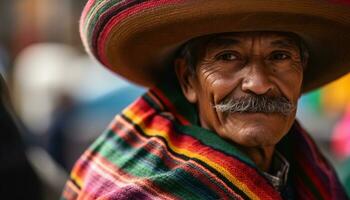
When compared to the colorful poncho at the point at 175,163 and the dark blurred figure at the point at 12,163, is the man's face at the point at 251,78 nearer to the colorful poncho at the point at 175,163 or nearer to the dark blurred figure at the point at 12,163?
the colorful poncho at the point at 175,163

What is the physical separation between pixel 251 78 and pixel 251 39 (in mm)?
142

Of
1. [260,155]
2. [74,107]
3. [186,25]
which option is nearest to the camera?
[186,25]

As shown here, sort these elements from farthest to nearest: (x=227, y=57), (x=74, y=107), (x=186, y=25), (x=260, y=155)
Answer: (x=74, y=107), (x=260, y=155), (x=227, y=57), (x=186, y=25)

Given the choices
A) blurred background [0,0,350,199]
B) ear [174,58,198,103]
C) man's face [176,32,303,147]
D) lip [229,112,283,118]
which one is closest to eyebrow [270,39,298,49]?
man's face [176,32,303,147]

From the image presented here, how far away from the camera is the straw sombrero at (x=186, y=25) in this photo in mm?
2451

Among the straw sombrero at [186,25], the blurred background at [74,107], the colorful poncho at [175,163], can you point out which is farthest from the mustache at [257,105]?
the blurred background at [74,107]

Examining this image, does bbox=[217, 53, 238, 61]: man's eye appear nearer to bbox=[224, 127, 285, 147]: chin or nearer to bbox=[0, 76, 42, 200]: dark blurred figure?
bbox=[224, 127, 285, 147]: chin

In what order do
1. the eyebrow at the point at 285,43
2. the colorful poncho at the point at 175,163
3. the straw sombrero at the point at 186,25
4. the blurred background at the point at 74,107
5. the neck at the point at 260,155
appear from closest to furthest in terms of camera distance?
the straw sombrero at the point at 186,25 < the colorful poncho at the point at 175,163 < the eyebrow at the point at 285,43 < the neck at the point at 260,155 < the blurred background at the point at 74,107

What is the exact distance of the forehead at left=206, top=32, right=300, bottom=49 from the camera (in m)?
2.63

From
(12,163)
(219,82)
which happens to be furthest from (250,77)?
(12,163)

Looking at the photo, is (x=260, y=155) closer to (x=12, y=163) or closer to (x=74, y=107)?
(x=12, y=163)

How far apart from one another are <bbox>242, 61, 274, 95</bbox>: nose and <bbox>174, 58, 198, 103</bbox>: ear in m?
0.30

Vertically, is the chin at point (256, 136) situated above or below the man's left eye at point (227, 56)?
below

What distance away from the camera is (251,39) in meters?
2.63
